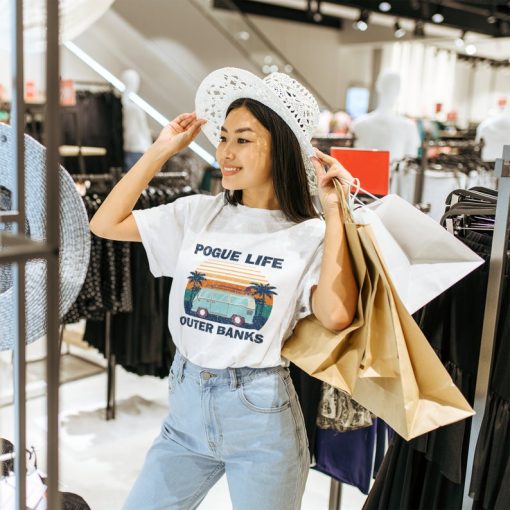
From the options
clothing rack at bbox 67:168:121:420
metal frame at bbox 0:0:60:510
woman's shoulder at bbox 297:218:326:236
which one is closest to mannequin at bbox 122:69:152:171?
clothing rack at bbox 67:168:121:420

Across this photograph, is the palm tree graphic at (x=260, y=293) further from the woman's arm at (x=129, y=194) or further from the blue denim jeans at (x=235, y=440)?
the woman's arm at (x=129, y=194)

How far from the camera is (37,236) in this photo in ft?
4.17

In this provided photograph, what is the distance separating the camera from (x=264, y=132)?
154 cm

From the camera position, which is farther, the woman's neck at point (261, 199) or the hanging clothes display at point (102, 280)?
the hanging clothes display at point (102, 280)

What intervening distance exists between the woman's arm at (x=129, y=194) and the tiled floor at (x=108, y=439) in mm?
1231

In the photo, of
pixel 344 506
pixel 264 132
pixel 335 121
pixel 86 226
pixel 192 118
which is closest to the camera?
pixel 86 226

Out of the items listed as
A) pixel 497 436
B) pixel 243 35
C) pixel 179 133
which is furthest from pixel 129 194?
pixel 243 35

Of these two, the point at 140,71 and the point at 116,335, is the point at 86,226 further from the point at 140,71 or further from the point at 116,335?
the point at 140,71

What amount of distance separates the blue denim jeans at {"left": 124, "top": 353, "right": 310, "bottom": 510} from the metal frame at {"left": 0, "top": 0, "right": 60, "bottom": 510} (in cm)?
66

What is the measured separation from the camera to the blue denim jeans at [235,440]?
1.46 m

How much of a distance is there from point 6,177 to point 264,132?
0.58 metres

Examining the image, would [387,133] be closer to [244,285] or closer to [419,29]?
[244,285]

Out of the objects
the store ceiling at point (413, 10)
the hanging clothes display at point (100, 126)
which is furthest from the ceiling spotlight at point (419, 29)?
the hanging clothes display at point (100, 126)

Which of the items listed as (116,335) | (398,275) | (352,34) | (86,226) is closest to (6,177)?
(86,226)
